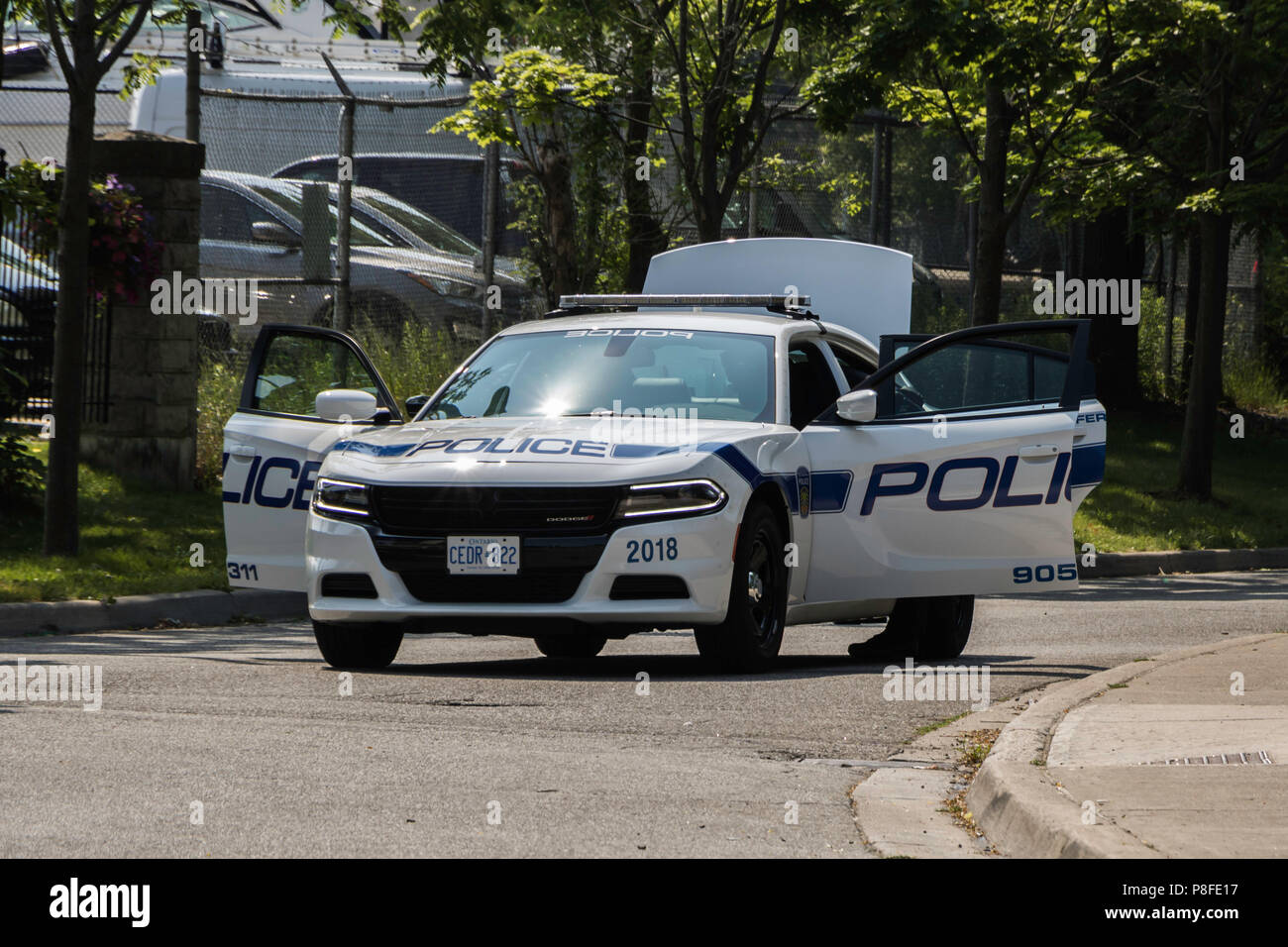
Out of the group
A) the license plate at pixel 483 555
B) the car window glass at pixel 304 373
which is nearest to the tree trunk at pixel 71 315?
the car window glass at pixel 304 373

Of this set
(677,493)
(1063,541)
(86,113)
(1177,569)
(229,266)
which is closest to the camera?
(677,493)

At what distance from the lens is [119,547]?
13961mm

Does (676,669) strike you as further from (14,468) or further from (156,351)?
(156,351)

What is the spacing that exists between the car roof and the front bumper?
5.46ft

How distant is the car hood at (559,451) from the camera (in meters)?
8.55

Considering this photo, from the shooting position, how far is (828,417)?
31.8ft

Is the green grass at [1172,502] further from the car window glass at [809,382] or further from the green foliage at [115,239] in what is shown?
the green foliage at [115,239]

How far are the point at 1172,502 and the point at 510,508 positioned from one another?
14.0m

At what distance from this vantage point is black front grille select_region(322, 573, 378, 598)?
29.0ft

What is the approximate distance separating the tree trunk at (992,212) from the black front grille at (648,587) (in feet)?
39.5

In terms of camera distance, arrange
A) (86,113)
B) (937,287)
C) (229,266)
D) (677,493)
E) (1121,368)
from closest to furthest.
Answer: (677,493)
(86,113)
(229,266)
(937,287)
(1121,368)

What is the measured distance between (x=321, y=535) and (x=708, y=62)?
36.5ft
